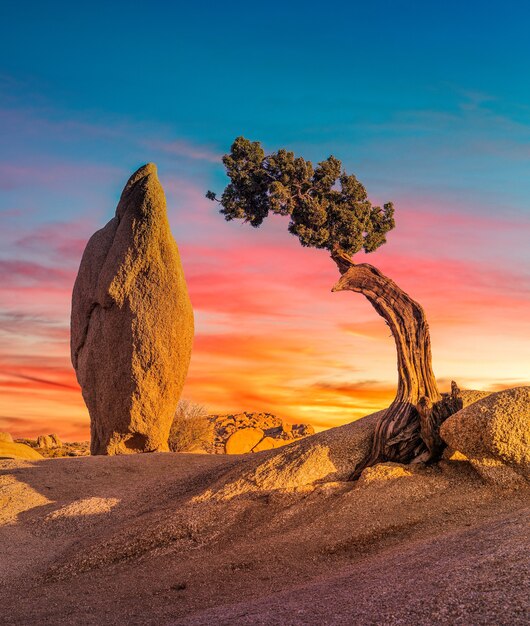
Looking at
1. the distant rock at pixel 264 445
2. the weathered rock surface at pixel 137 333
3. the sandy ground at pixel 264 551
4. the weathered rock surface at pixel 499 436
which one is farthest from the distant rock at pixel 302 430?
the weathered rock surface at pixel 499 436

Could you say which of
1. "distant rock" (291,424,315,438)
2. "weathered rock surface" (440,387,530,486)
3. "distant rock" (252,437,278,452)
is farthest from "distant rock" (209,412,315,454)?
"weathered rock surface" (440,387,530,486)

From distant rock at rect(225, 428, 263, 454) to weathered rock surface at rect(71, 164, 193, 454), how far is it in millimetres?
6678

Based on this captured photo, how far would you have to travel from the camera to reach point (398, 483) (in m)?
11.3

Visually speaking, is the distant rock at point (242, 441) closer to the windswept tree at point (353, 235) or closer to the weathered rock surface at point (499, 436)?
the windswept tree at point (353, 235)

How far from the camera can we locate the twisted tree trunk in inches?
495

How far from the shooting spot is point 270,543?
10125mm

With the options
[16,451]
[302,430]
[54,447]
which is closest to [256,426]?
[302,430]

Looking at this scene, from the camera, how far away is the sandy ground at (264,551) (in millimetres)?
6355

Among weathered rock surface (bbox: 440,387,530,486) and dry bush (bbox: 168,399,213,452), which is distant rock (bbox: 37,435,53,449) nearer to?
dry bush (bbox: 168,399,213,452)

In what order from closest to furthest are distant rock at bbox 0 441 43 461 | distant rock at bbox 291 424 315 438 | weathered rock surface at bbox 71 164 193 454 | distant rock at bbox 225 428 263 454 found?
weathered rock surface at bbox 71 164 193 454
distant rock at bbox 0 441 43 461
distant rock at bbox 225 428 263 454
distant rock at bbox 291 424 315 438

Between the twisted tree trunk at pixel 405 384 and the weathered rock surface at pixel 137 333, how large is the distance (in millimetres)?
6358

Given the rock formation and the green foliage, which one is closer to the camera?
the green foliage

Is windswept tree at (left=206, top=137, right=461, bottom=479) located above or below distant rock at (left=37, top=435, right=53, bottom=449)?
above

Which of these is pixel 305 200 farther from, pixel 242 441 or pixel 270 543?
pixel 242 441
